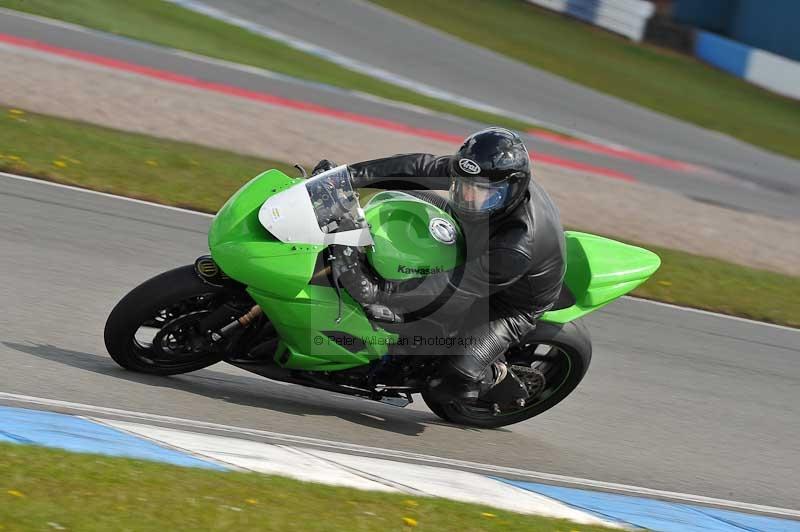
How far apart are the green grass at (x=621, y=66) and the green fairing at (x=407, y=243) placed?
1836cm

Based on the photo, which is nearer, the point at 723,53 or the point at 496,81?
the point at 496,81

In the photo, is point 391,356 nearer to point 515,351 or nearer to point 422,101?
point 515,351

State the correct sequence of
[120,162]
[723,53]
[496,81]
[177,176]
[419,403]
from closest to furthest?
[419,403] → [120,162] → [177,176] → [496,81] → [723,53]

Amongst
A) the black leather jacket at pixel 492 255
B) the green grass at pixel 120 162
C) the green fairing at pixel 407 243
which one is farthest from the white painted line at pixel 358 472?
the green grass at pixel 120 162

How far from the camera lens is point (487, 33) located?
973 inches

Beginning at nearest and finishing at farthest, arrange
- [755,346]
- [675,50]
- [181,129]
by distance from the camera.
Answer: [755,346] → [181,129] → [675,50]

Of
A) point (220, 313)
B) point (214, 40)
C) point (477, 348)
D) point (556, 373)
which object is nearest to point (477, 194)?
point (477, 348)

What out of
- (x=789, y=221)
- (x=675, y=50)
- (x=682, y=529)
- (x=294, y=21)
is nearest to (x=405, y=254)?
(x=682, y=529)

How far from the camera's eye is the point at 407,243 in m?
5.45

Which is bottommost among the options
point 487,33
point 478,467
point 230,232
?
point 478,467

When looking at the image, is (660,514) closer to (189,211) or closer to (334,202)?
(334,202)

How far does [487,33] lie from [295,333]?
20.3m

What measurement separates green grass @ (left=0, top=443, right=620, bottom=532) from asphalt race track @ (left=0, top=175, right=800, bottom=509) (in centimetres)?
91

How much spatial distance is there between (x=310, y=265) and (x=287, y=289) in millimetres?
163
